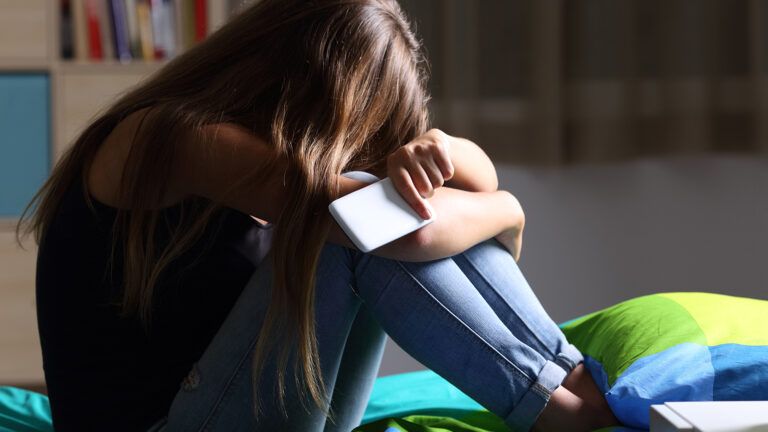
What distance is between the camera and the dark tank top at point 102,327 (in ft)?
3.54

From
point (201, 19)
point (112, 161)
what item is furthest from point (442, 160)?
point (201, 19)

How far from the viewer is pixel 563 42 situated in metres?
2.40

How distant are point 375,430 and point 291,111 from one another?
0.39 metres

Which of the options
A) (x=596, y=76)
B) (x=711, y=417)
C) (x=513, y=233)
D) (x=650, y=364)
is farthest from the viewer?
(x=596, y=76)

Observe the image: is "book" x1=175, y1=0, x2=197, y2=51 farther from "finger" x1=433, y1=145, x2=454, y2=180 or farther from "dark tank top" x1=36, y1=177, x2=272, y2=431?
"finger" x1=433, y1=145, x2=454, y2=180

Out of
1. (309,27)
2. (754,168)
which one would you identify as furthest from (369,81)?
(754,168)

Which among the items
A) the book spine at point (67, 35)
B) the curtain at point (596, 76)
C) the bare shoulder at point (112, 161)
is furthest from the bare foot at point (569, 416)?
the book spine at point (67, 35)

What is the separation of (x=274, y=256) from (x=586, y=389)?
377 millimetres

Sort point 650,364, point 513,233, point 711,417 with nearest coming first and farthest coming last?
point 711,417 → point 650,364 → point 513,233

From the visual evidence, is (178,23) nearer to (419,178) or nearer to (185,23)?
(185,23)

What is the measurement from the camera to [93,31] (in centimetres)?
224

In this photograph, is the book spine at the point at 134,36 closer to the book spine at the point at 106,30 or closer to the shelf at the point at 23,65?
the book spine at the point at 106,30

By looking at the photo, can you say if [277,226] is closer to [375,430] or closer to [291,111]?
[291,111]

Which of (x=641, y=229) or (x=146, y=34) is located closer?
(x=146, y=34)
